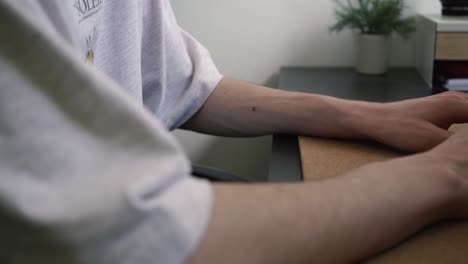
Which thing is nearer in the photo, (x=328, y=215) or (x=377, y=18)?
(x=328, y=215)

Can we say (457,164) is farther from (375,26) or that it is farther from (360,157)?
Result: (375,26)

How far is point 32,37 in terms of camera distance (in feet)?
1.17

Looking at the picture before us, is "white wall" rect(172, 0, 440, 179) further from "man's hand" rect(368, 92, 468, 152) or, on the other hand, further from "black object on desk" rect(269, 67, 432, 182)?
"man's hand" rect(368, 92, 468, 152)

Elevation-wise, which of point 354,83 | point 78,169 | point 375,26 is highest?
point 78,169

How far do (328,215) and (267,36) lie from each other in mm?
1149

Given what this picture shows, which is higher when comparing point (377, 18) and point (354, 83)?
point (377, 18)

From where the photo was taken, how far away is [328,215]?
0.43 m

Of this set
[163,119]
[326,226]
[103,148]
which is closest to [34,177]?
[103,148]

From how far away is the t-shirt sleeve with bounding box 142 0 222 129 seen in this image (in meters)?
0.84

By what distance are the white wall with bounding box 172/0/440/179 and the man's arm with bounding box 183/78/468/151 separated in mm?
699

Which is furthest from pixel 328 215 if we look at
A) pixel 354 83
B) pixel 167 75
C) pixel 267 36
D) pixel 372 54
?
pixel 267 36

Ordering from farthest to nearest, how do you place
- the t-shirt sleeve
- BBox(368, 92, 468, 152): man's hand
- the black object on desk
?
the black object on desk → the t-shirt sleeve → BBox(368, 92, 468, 152): man's hand

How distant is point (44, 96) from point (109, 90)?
0.13 ft

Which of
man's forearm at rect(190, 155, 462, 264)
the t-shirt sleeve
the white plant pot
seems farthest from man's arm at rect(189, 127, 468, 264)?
the white plant pot
